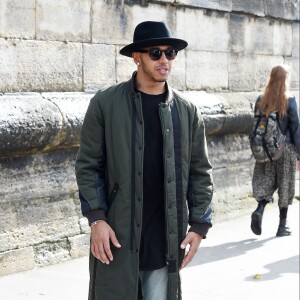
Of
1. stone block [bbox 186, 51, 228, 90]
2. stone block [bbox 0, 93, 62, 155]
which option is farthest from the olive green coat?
stone block [bbox 186, 51, 228, 90]

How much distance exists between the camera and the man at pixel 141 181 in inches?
157

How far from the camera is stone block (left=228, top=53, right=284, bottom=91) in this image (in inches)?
381

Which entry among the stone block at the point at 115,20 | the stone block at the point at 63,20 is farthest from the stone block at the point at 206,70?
the stone block at the point at 63,20

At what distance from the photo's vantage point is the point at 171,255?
405 cm

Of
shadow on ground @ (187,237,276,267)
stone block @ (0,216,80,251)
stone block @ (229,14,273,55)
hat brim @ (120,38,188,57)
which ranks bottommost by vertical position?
shadow on ground @ (187,237,276,267)

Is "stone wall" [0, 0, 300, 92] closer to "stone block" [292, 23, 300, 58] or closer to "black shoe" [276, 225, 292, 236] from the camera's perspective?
"stone block" [292, 23, 300, 58]

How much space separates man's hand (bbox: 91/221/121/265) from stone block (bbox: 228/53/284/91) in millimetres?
5836

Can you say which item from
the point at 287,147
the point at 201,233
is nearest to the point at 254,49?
the point at 287,147

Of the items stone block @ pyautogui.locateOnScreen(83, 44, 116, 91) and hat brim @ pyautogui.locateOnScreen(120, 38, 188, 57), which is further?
stone block @ pyautogui.locateOnScreen(83, 44, 116, 91)

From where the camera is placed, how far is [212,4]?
9133 mm

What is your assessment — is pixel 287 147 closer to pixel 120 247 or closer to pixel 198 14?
pixel 198 14

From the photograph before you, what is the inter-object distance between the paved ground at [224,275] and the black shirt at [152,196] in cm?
208

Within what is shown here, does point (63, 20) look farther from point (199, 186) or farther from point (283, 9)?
point (283, 9)

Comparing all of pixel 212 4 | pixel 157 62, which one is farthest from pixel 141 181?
pixel 212 4
